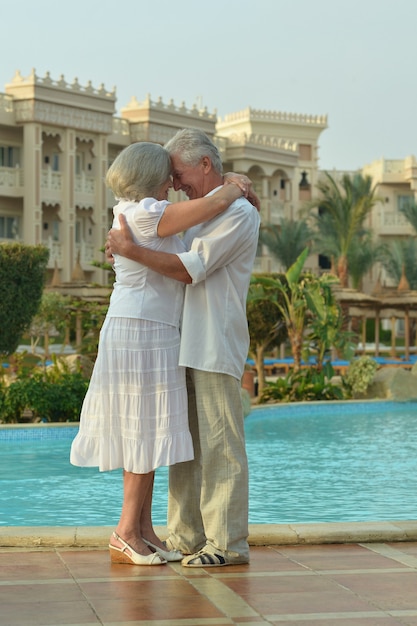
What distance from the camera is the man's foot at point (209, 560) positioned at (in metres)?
4.40

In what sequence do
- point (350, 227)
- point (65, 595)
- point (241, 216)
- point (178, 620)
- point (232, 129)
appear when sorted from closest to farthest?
point (178, 620) < point (65, 595) < point (241, 216) < point (350, 227) < point (232, 129)

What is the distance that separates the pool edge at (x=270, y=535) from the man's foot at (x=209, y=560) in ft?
1.48

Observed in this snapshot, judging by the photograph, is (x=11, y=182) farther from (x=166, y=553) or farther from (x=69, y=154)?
(x=166, y=553)

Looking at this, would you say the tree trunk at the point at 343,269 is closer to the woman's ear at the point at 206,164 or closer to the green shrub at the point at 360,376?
the green shrub at the point at 360,376

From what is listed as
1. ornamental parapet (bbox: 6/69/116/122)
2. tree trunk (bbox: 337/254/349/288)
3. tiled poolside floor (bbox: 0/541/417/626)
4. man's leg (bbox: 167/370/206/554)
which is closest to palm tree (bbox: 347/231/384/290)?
tree trunk (bbox: 337/254/349/288)

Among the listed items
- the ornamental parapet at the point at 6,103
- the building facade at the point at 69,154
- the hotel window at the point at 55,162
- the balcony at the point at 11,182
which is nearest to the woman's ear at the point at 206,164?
the building facade at the point at 69,154

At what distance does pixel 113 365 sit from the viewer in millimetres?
4504

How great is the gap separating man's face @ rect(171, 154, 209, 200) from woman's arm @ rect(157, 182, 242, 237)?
14 centimetres

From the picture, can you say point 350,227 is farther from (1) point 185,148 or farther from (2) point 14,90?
(1) point 185,148

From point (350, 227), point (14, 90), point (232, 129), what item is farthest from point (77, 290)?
point (232, 129)

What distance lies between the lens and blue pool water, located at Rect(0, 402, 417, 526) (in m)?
7.42

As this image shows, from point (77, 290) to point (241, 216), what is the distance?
19784 millimetres

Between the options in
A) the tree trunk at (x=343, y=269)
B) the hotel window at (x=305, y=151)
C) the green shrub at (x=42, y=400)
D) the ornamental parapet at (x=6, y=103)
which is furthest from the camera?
the hotel window at (x=305, y=151)

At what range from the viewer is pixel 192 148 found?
14.9 feet
